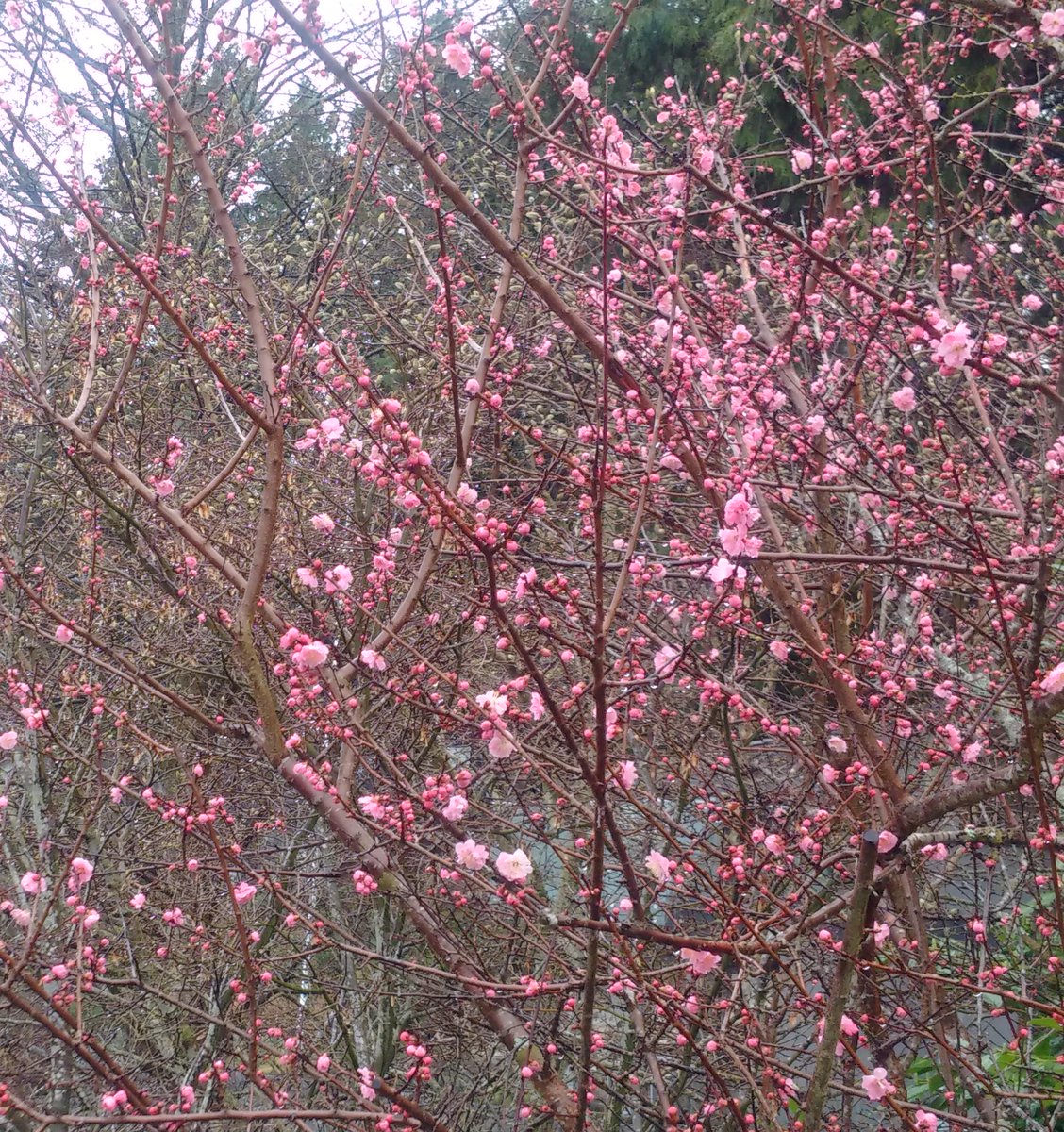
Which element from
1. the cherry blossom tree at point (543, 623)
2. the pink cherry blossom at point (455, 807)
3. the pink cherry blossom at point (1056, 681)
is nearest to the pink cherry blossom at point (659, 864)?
the cherry blossom tree at point (543, 623)

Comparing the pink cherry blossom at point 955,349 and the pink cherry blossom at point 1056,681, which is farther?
the pink cherry blossom at point 955,349

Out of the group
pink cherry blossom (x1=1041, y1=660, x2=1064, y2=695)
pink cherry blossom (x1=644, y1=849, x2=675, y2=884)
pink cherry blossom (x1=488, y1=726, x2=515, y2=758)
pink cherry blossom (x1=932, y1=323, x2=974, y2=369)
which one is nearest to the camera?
pink cherry blossom (x1=1041, y1=660, x2=1064, y2=695)

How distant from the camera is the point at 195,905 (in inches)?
225

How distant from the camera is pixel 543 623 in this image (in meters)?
2.10

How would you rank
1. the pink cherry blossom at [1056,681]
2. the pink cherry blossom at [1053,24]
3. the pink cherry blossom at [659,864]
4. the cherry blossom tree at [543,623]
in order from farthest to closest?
the pink cherry blossom at [1053,24] < the pink cherry blossom at [659,864] < the cherry blossom tree at [543,623] < the pink cherry blossom at [1056,681]

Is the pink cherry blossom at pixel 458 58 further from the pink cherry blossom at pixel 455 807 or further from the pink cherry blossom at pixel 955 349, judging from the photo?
the pink cherry blossom at pixel 455 807

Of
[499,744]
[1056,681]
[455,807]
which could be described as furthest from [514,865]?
[1056,681]

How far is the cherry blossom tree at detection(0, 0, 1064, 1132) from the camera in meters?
2.63

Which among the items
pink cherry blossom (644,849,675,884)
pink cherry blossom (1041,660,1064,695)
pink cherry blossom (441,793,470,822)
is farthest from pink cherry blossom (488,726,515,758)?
pink cherry blossom (1041,660,1064,695)

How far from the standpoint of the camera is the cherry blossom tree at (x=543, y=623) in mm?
2627

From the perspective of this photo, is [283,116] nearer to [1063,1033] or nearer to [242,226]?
[242,226]

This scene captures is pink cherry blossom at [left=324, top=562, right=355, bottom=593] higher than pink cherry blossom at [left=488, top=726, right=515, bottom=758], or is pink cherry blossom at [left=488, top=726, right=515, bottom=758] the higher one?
pink cherry blossom at [left=324, top=562, right=355, bottom=593]

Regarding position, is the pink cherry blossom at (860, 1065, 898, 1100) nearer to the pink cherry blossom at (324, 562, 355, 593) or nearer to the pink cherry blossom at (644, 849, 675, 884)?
the pink cherry blossom at (644, 849, 675, 884)

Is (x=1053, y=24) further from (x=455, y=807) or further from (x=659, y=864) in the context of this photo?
(x=455, y=807)
